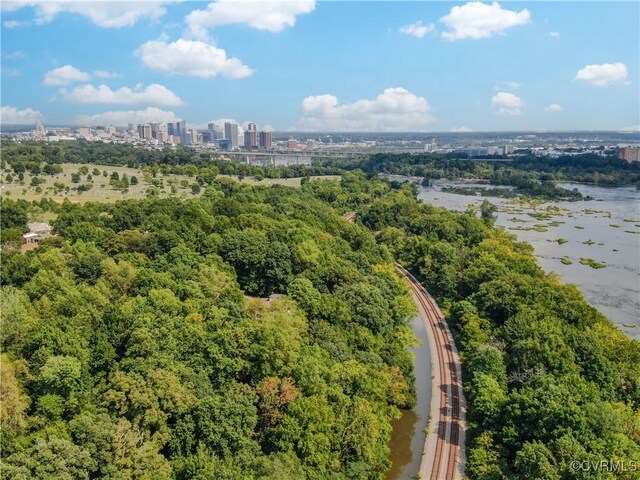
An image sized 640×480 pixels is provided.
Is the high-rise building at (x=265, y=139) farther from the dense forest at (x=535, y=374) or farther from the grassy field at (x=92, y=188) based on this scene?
the dense forest at (x=535, y=374)

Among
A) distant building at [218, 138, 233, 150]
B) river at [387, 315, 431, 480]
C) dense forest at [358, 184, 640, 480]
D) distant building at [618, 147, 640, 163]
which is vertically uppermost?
distant building at [218, 138, 233, 150]

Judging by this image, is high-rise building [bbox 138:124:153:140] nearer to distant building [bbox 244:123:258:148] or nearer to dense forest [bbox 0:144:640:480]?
distant building [bbox 244:123:258:148]

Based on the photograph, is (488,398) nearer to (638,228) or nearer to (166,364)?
(166,364)

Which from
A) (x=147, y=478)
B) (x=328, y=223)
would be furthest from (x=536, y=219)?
(x=147, y=478)

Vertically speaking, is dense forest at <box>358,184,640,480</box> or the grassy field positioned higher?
the grassy field

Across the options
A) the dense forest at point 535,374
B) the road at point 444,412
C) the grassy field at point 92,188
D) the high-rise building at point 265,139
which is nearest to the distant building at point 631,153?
the dense forest at point 535,374

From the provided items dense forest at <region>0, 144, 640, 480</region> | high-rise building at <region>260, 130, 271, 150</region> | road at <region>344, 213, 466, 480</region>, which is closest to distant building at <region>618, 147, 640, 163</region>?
dense forest at <region>0, 144, 640, 480</region>
